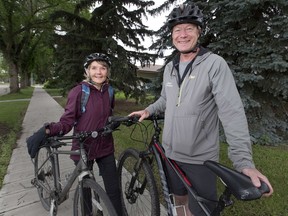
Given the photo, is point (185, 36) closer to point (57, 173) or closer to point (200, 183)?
point (200, 183)

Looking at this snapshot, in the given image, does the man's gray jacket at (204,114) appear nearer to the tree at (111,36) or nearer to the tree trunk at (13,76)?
the tree at (111,36)

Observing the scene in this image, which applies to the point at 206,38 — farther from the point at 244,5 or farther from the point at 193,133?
the point at 193,133

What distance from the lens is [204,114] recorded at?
197 centimetres

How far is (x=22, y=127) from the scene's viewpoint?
924 cm

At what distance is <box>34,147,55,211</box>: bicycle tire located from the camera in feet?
10.6

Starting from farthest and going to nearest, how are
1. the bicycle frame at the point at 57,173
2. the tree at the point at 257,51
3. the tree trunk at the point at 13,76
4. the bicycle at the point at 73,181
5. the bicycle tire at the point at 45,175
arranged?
the tree trunk at the point at 13,76 < the tree at the point at 257,51 < the bicycle tire at the point at 45,175 < the bicycle frame at the point at 57,173 < the bicycle at the point at 73,181

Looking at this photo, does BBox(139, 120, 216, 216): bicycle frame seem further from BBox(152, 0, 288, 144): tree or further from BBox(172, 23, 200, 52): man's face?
BBox(152, 0, 288, 144): tree

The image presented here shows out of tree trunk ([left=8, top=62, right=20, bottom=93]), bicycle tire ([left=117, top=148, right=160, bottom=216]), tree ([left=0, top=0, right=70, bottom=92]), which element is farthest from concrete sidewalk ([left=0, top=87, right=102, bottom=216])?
tree trunk ([left=8, top=62, right=20, bottom=93])

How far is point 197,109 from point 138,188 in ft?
4.57

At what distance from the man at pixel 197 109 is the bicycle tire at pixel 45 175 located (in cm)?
165

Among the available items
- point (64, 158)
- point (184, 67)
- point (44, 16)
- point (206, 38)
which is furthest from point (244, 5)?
point (44, 16)

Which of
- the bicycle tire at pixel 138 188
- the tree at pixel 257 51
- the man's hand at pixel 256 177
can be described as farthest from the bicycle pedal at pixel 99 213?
the tree at pixel 257 51

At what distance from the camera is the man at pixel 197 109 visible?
1804mm

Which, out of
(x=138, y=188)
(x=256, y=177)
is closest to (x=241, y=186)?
(x=256, y=177)
